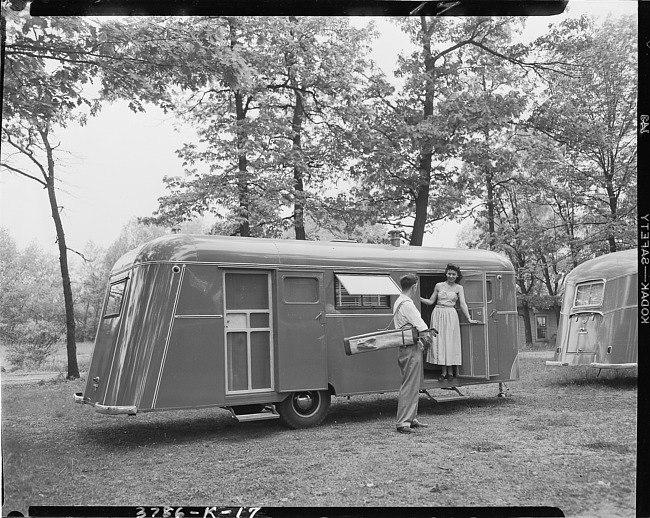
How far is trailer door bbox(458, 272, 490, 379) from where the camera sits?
24.4ft

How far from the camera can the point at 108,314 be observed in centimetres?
636

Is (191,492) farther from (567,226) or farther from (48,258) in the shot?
(567,226)

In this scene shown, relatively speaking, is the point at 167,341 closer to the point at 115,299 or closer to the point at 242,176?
the point at 115,299

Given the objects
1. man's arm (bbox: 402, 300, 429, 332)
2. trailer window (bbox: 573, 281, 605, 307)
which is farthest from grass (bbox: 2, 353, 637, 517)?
trailer window (bbox: 573, 281, 605, 307)

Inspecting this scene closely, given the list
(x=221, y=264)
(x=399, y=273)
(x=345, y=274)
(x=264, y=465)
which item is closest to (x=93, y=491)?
(x=264, y=465)

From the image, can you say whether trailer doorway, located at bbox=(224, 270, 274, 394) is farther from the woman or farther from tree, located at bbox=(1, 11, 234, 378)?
the woman

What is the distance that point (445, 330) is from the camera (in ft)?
24.0

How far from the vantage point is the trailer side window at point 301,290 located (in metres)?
6.70

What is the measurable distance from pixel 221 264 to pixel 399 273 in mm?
2000

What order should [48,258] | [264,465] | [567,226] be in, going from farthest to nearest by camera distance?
1. [567,226]
2. [48,258]
3. [264,465]

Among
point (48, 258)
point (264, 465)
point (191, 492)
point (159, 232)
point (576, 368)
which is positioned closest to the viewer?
point (191, 492)

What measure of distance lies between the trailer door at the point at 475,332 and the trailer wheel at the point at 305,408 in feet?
5.50

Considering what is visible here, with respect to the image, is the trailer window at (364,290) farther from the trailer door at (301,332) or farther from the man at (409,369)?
the man at (409,369)
